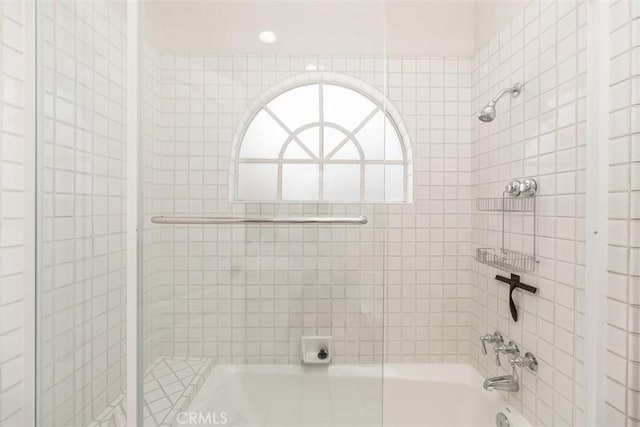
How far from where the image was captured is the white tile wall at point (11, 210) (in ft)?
3.26

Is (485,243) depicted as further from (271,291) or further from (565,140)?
(271,291)

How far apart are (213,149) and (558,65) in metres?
1.16

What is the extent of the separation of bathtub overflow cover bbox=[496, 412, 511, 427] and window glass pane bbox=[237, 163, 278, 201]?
51.5 inches

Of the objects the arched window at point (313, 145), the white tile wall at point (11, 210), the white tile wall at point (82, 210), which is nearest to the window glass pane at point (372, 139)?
the arched window at point (313, 145)

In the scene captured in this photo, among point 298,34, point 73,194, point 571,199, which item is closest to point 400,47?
point 298,34

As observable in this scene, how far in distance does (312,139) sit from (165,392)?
0.85m

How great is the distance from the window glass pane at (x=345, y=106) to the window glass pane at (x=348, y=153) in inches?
2.1

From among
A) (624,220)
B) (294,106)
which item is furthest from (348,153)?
(624,220)

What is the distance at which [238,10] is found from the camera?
1.09m

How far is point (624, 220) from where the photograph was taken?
3.05ft

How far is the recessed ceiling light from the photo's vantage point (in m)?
1.10

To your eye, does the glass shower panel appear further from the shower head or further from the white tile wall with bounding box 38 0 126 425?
the shower head

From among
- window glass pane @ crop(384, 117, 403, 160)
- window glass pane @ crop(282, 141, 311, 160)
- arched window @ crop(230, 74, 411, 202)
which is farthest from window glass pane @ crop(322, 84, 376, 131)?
window glass pane @ crop(384, 117, 403, 160)

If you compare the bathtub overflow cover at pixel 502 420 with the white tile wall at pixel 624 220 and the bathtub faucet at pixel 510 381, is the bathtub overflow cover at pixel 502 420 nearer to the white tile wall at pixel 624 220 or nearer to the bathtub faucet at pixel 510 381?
the bathtub faucet at pixel 510 381
